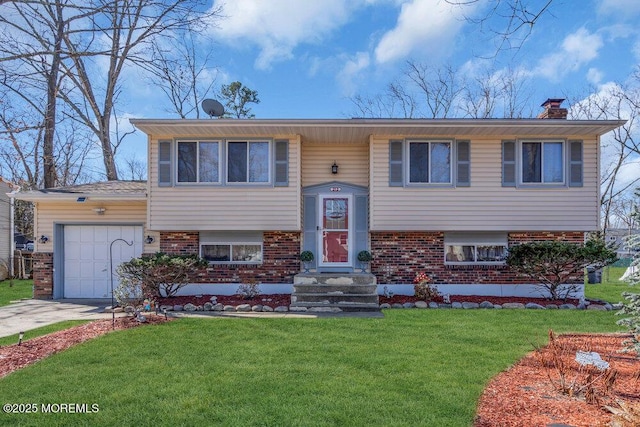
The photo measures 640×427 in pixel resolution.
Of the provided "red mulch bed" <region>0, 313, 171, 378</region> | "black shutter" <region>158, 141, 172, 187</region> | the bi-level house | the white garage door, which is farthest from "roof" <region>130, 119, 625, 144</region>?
"red mulch bed" <region>0, 313, 171, 378</region>

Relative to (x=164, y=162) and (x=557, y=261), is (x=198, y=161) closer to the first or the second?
(x=164, y=162)

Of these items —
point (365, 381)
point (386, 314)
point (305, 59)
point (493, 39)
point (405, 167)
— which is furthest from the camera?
point (305, 59)

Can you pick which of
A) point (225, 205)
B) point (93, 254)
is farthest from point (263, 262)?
point (93, 254)

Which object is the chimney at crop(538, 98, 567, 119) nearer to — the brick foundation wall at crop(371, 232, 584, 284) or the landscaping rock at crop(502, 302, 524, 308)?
the brick foundation wall at crop(371, 232, 584, 284)

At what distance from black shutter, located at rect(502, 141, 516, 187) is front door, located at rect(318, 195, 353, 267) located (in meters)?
3.92

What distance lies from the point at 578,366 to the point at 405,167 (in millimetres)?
6178

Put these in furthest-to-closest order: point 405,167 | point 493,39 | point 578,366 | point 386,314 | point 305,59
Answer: point 305,59
point 405,167
point 386,314
point 493,39
point 578,366

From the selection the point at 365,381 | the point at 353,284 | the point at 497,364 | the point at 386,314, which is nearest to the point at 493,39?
the point at 497,364

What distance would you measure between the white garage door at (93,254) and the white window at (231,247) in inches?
77.6

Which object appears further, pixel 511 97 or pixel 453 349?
pixel 511 97

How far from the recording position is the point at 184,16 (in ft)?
31.1

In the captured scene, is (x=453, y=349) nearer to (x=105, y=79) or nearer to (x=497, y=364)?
(x=497, y=364)

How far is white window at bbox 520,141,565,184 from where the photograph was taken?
9.98 metres

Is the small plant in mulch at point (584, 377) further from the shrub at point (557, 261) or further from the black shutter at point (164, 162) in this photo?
the black shutter at point (164, 162)
